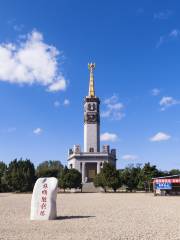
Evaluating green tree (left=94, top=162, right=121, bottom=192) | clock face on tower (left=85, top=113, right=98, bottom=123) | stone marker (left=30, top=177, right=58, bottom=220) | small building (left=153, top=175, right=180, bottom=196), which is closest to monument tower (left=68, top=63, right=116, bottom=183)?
clock face on tower (left=85, top=113, right=98, bottom=123)

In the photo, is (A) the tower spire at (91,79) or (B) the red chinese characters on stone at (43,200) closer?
(B) the red chinese characters on stone at (43,200)

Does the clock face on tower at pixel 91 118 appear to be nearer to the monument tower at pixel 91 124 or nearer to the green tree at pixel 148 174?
the monument tower at pixel 91 124

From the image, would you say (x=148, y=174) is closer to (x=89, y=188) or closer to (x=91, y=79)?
(x=89, y=188)

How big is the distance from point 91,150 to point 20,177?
1443 inches

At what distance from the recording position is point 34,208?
2197 cm

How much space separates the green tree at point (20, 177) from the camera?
80.7 m

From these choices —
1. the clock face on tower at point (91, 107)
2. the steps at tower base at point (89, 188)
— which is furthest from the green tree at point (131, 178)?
the clock face on tower at point (91, 107)

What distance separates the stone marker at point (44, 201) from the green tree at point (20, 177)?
196ft

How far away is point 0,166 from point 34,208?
8451 cm

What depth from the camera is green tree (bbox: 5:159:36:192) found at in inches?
3177

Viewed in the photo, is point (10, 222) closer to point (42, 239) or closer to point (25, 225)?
point (25, 225)

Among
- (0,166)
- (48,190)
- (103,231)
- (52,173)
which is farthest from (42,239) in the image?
(0,166)

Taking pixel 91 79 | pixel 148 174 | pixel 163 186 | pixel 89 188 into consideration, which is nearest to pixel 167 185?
pixel 163 186

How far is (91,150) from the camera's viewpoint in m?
113
